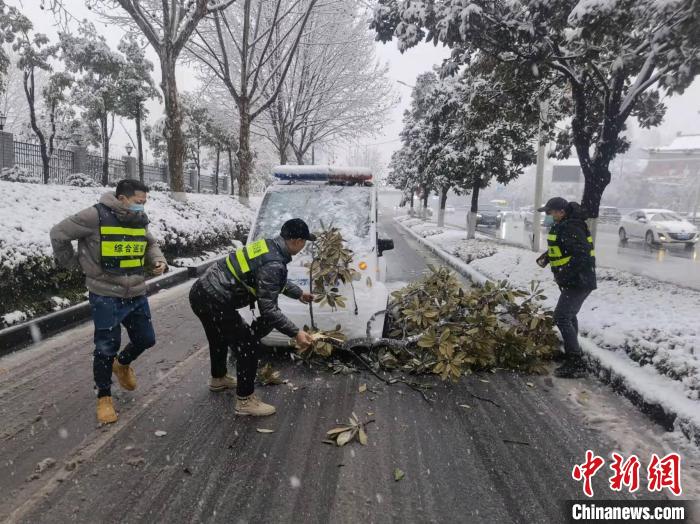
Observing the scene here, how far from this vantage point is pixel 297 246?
11.5 feet

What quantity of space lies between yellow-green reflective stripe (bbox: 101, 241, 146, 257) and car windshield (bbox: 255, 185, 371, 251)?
6.49ft

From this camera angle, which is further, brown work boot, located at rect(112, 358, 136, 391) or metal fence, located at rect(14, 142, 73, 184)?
metal fence, located at rect(14, 142, 73, 184)

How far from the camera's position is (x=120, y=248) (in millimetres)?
3732

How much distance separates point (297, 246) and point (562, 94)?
1036 cm

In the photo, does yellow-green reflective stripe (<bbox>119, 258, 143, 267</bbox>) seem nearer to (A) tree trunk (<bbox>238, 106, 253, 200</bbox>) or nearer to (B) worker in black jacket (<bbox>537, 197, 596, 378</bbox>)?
(B) worker in black jacket (<bbox>537, 197, 596, 378</bbox>)

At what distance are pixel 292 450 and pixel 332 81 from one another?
27.0m

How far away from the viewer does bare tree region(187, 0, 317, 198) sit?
17656mm

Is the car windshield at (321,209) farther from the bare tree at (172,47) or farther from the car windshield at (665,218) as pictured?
the car windshield at (665,218)

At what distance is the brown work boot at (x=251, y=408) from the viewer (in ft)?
12.3

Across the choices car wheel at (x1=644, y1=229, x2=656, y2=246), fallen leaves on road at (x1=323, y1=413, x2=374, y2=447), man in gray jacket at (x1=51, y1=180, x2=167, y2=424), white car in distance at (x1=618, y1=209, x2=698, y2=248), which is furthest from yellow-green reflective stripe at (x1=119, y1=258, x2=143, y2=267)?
car wheel at (x1=644, y1=229, x2=656, y2=246)

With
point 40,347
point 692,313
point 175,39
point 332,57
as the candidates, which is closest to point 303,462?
point 40,347

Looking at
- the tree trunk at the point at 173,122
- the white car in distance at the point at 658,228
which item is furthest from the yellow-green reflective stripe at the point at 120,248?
the white car in distance at the point at 658,228

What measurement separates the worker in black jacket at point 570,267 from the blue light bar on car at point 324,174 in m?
2.46

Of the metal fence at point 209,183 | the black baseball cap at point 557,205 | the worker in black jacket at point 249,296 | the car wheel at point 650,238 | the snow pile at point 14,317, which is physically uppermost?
the metal fence at point 209,183
